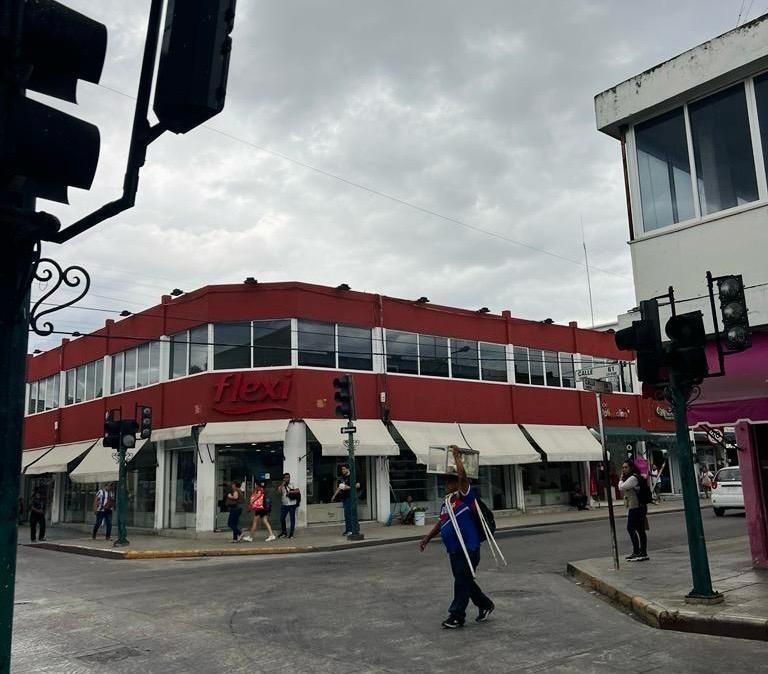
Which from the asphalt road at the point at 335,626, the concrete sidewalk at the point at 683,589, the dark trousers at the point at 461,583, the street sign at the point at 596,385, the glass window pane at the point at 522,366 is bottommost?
the asphalt road at the point at 335,626

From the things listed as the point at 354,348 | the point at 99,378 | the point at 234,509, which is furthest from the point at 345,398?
the point at 99,378

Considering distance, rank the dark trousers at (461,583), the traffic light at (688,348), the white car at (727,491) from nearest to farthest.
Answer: the dark trousers at (461,583)
the traffic light at (688,348)
the white car at (727,491)

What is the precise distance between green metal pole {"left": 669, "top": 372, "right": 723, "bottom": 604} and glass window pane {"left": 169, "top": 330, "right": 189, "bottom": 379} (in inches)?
746

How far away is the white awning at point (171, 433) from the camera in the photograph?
23161 millimetres

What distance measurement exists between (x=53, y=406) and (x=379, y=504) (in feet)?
60.2

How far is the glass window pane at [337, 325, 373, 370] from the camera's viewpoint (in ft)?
80.7

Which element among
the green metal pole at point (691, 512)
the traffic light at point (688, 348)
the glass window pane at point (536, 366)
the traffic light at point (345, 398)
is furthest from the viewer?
the glass window pane at point (536, 366)

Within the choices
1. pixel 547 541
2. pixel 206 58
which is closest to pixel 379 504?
pixel 547 541

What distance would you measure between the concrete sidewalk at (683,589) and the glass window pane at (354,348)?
1330cm

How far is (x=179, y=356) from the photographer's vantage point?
2500 cm

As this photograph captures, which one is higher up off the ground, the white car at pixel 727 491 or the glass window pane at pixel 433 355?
the glass window pane at pixel 433 355

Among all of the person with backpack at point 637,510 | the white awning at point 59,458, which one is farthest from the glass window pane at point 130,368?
the person with backpack at point 637,510

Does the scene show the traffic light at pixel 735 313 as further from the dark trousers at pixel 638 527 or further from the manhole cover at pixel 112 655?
the manhole cover at pixel 112 655

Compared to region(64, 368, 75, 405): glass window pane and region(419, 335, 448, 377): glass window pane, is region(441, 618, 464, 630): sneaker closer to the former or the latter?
region(419, 335, 448, 377): glass window pane
